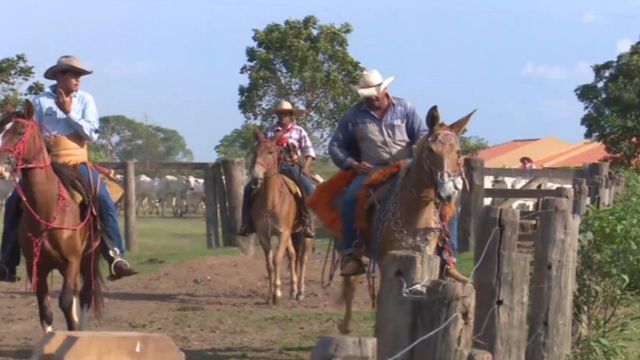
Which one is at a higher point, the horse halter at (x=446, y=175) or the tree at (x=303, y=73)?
the tree at (x=303, y=73)

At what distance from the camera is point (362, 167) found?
425 inches

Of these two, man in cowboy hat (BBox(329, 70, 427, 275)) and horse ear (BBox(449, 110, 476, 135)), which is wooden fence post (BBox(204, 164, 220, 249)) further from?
horse ear (BBox(449, 110, 476, 135))

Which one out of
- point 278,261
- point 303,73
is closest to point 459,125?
point 278,261

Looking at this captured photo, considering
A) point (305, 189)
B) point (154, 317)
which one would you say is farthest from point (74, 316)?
point (305, 189)

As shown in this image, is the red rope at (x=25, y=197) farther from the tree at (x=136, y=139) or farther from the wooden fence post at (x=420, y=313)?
the tree at (x=136, y=139)

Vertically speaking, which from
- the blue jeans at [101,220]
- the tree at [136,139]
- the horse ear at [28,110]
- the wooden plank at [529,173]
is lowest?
the blue jeans at [101,220]

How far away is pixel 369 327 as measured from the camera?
41.2ft

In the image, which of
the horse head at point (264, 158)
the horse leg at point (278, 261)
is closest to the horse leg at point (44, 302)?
the horse leg at point (278, 261)

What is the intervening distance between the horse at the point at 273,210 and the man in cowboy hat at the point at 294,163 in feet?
0.50

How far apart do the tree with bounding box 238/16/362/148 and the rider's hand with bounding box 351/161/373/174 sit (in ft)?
70.4

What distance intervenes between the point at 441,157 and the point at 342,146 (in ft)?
6.56

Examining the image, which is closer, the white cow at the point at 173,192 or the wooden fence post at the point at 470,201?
the wooden fence post at the point at 470,201

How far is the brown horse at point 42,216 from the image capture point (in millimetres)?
10195

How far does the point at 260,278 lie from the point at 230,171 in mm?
4277
